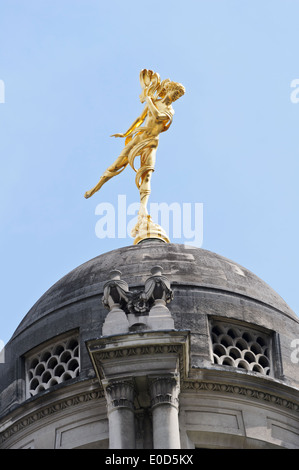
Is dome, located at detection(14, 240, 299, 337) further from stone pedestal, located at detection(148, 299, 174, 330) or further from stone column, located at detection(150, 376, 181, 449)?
stone column, located at detection(150, 376, 181, 449)

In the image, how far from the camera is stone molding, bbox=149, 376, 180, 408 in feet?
105

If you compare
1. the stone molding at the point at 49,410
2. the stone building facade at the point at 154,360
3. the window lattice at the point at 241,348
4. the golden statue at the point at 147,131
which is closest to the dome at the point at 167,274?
the stone building facade at the point at 154,360

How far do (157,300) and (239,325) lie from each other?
304cm

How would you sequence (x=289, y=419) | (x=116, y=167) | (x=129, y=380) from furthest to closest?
(x=116, y=167) < (x=289, y=419) < (x=129, y=380)

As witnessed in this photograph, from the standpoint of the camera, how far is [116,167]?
4188cm

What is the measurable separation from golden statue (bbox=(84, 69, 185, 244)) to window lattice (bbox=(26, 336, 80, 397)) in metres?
6.13

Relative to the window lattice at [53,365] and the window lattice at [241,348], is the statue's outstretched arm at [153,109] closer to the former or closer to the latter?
the window lattice at [241,348]

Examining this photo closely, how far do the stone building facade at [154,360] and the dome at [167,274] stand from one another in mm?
39

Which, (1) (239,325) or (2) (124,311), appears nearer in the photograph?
(2) (124,311)

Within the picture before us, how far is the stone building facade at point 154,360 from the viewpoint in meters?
32.5
